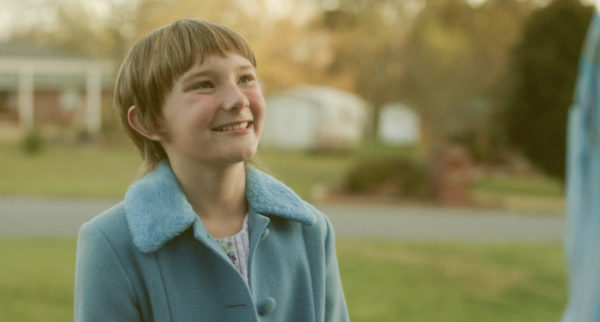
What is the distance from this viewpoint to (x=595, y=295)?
2.72m

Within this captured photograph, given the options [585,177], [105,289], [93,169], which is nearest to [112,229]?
[105,289]

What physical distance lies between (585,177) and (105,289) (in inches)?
98.3

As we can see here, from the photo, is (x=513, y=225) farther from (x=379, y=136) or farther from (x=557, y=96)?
(x=379, y=136)

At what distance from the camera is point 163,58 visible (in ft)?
5.25

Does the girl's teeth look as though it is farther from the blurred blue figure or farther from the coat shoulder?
the blurred blue figure

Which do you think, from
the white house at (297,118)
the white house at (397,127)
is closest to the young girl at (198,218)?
the white house at (297,118)

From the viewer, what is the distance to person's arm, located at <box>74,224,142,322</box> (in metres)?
1.53

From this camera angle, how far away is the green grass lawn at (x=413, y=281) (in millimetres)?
5898

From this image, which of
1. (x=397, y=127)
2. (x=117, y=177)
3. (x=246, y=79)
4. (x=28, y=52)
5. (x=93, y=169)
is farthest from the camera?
(x=397, y=127)

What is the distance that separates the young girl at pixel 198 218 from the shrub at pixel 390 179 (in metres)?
13.8

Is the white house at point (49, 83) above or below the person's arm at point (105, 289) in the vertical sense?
above

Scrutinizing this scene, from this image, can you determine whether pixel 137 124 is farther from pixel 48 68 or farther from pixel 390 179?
pixel 48 68

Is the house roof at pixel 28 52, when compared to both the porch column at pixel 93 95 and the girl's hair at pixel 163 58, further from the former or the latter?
the girl's hair at pixel 163 58

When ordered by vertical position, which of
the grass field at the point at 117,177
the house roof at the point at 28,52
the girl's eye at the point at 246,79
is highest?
the house roof at the point at 28,52
